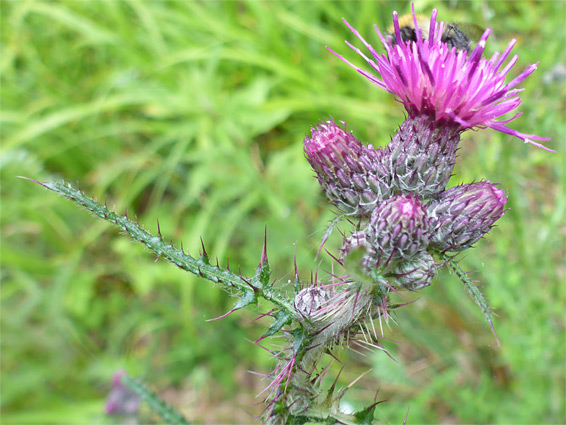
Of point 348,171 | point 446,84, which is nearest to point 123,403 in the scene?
Answer: point 348,171

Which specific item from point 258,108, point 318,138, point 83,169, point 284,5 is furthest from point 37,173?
point 318,138

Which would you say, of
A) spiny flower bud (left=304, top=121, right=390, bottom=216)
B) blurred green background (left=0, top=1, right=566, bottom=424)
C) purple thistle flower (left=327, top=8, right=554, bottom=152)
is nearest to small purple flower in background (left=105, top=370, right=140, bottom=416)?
blurred green background (left=0, top=1, right=566, bottom=424)

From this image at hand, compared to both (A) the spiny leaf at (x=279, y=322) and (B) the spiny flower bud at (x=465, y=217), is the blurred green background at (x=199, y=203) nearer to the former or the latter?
(B) the spiny flower bud at (x=465, y=217)

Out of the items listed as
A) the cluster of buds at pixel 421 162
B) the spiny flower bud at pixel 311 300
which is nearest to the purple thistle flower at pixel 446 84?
the cluster of buds at pixel 421 162

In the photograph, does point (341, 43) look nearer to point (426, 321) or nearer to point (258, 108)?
point (258, 108)

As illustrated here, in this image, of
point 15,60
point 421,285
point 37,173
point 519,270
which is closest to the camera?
point 421,285

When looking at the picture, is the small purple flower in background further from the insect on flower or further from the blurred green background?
the insect on flower

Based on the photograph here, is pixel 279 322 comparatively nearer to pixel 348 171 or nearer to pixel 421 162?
pixel 348 171
